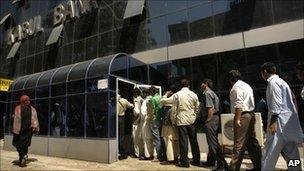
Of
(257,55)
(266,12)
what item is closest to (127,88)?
(257,55)

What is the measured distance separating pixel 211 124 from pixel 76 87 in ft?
16.7

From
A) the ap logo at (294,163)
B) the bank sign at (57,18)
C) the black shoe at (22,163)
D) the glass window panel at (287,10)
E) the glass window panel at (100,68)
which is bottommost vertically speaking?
the black shoe at (22,163)

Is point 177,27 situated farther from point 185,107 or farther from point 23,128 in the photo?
point 23,128

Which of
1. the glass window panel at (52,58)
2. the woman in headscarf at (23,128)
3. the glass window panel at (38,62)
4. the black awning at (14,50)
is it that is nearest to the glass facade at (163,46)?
the glass window panel at (52,58)

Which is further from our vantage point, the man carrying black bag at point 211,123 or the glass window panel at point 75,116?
the glass window panel at point 75,116

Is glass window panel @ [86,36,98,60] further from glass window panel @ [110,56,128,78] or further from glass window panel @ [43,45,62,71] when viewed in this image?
glass window panel @ [110,56,128,78]

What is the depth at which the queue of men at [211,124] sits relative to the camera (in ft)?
16.5

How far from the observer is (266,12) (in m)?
9.97

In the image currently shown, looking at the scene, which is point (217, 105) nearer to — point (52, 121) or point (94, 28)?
point (52, 121)

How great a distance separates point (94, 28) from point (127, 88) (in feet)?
18.7

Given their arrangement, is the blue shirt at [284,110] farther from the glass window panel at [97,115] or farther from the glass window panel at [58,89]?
the glass window panel at [58,89]

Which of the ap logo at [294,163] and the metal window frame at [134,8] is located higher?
the metal window frame at [134,8]

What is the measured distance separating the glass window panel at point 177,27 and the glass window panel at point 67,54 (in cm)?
625

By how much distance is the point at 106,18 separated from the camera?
48.4 feet
